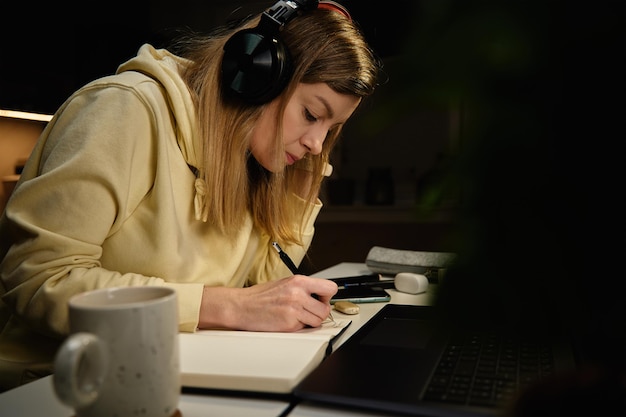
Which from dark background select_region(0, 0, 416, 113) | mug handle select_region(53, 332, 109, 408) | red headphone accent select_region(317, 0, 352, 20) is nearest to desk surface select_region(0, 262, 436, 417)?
mug handle select_region(53, 332, 109, 408)

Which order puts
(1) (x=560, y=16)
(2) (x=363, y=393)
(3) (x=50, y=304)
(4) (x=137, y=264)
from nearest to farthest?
(1) (x=560, y=16), (2) (x=363, y=393), (3) (x=50, y=304), (4) (x=137, y=264)

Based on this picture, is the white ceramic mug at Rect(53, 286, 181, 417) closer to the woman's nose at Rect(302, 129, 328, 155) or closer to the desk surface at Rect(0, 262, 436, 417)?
the desk surface at Rect(0, 262, 436, 417)

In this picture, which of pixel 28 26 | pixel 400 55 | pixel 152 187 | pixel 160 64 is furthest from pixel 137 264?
pixel 28 26

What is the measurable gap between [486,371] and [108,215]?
0.57m

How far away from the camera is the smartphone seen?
1.02m

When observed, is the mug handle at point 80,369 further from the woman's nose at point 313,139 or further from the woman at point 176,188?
the woman's nose at point 313,139

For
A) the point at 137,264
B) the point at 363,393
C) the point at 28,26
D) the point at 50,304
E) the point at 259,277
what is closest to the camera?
the point at 363,393

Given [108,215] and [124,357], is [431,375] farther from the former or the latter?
[108,215]

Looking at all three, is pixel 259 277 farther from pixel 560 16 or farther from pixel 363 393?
pixel 560 16

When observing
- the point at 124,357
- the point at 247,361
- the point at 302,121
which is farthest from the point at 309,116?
the point at 124,357

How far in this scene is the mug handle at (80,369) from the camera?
36 cm

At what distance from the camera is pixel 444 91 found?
0.94 feet

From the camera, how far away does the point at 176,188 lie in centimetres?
93

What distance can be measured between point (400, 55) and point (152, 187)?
2.26ft
